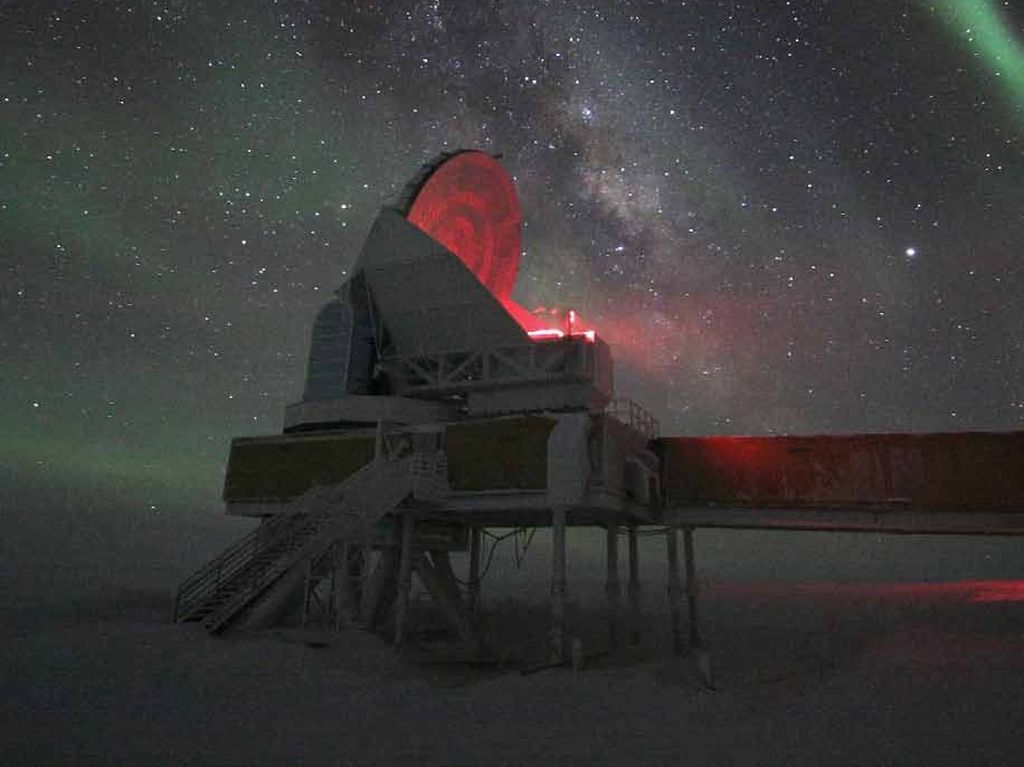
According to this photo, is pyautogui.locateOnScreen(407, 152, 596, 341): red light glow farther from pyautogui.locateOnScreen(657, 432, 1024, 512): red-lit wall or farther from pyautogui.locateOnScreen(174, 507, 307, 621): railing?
pyautogui.locateOnScreen(174, 507, 307, 621): railing

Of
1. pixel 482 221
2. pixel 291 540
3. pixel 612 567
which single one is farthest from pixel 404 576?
pixel 482 221

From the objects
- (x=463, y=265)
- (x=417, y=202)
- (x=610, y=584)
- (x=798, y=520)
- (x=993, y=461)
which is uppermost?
(x=417, y=202)

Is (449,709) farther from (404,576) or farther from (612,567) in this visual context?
(612,567)

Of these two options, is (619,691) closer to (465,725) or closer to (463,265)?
(465,725)

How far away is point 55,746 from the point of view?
9.05 meters

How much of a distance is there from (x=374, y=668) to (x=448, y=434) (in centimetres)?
854

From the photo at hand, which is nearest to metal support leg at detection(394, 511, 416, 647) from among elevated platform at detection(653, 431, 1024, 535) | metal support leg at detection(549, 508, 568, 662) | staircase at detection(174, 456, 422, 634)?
staircase at detection(174, 456, 422, 634)

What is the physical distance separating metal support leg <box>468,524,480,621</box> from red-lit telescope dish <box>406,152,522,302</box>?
1128cm

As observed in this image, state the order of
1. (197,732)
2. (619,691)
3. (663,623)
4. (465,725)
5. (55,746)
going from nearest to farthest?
(55,746), (197,732), (465,725), (619,691), (663,623)

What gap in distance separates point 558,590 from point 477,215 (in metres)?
17.2

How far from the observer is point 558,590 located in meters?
21.6

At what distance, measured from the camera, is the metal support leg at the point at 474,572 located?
103 feet

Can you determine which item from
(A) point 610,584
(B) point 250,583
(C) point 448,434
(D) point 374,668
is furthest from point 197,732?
(A) point 610,584

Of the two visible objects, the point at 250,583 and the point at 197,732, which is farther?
the point at 250,583
